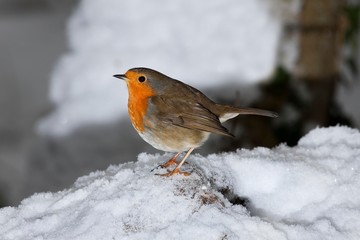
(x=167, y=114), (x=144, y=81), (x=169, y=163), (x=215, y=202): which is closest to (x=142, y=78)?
(x=144, y=81)

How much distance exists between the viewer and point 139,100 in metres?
2.72

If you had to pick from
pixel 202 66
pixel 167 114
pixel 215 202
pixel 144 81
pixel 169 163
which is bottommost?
pixel 215 202

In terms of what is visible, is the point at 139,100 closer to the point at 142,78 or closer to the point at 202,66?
the point at 142,78

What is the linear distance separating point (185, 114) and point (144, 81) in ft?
0.72

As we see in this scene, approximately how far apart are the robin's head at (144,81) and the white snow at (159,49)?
6.13ft

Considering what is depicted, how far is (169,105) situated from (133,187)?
0.48 metres

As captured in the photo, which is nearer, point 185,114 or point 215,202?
point 215,202

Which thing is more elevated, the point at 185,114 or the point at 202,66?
the point at 202,66

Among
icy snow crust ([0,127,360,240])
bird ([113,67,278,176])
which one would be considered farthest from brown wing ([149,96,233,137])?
icy snow crust ([0,127,360,240])

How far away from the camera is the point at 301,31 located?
176 inches

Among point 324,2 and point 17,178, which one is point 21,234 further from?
point 17,178

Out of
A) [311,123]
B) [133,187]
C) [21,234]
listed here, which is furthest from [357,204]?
[311,123]

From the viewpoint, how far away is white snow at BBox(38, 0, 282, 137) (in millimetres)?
4609

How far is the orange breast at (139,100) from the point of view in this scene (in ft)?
8.85
